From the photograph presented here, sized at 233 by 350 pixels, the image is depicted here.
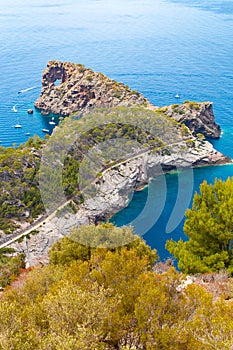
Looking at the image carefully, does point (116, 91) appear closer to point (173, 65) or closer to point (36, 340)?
point (173, 65)

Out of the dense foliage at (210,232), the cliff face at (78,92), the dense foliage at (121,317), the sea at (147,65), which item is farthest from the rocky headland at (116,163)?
the dense foliage at (121,317)

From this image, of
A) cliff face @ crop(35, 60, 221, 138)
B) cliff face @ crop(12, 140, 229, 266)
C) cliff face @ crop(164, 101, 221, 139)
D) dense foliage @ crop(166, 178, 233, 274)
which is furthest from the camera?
cliff face @ crop(35, 60, 221, 138)

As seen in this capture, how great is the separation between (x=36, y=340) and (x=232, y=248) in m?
14.2

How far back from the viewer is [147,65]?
11075cm

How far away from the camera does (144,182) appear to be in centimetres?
5716

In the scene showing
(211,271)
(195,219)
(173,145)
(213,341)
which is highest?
(213,341)

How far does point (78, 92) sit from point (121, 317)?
74.3 m

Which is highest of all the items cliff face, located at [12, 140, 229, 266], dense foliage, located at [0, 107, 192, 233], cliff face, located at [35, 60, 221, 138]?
cliff face, located at [35, 60, 221, 138]

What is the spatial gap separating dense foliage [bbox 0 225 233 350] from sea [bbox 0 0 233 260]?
2802 centimetres

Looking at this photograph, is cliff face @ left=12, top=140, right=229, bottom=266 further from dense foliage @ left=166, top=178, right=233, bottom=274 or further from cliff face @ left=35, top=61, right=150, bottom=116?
dense foliage @ left=166, top=178, right=233, bottom=274

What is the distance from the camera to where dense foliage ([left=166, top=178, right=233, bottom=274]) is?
69.5ft

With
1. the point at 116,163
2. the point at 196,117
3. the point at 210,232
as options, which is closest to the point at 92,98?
the point at 196,117

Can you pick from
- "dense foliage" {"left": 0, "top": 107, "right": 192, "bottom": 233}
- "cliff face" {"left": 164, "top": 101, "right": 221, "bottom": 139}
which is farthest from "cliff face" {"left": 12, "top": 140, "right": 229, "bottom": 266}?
"cliff face" {"left": 164, "top": 101, "right": 221, "bottom": 139}

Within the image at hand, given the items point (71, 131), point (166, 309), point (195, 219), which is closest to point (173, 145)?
point (71, 131)
